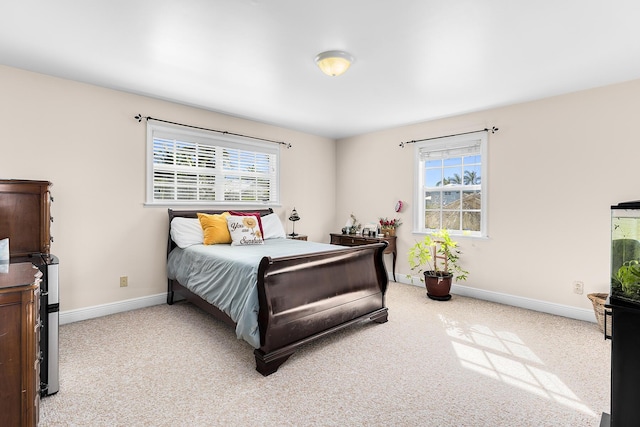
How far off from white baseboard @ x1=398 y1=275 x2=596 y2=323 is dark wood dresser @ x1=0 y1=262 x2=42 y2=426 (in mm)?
4149

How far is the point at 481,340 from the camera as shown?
2.74 metres

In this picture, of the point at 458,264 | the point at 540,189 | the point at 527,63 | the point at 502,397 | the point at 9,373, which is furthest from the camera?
the point at 458,264

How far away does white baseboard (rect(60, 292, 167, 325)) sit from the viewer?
307cm

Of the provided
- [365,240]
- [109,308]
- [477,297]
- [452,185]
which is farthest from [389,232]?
[109,308]

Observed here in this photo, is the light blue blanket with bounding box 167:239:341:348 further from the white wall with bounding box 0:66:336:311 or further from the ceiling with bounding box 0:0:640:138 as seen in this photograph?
the ceiling with bounding box 0:0:640:138

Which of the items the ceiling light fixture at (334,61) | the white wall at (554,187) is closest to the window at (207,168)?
the ceiling light fixture at (334,61)

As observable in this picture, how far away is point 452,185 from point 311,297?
9.18ft

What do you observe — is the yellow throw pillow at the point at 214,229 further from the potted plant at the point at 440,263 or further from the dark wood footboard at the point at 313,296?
the potted plant at the point at 440,263

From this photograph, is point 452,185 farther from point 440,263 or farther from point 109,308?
point 109,308

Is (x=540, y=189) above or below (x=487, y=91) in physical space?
below

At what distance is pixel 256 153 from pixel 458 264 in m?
3.17

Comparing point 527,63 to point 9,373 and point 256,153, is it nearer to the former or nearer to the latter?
point 256,153

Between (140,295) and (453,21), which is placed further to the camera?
(140,295)

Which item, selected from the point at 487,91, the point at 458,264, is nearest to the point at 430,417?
the point at 458,264
